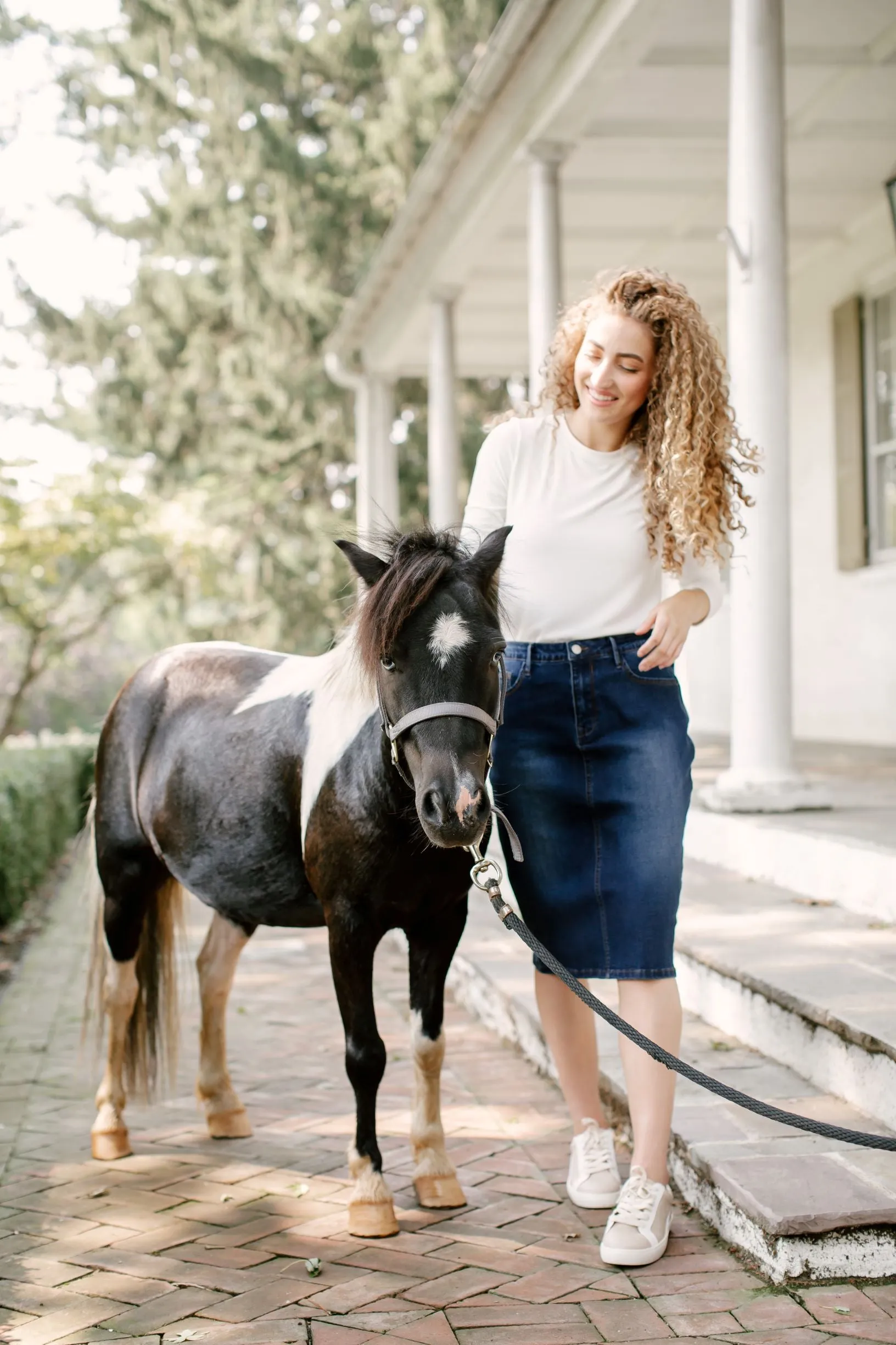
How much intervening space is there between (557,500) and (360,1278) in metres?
1.76

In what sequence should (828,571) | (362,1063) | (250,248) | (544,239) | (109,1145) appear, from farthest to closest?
1. (250,248)
2. (828,571)
3. (544,239)
4. (109,1145)
5. (362,1063)

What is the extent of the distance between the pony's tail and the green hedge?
4.67ft

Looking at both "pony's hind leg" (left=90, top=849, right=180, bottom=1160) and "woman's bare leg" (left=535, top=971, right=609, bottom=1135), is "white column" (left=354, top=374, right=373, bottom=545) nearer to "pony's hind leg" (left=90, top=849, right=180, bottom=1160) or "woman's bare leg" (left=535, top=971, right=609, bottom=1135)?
"pony's hind leg" (left=90, top=849, right=180, bottom=1160)

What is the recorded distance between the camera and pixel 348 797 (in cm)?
286

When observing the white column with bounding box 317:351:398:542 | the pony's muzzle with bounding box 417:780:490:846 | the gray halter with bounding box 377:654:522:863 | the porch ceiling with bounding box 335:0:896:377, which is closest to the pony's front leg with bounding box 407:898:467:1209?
the gray halter with bounding box 377:654:522:863

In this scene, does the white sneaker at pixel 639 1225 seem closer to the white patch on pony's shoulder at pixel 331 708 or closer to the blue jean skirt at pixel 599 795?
the blue jean skirt at pixel 599 795

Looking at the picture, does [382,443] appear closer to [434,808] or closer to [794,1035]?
[794,1035]

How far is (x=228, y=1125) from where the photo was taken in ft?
12.1

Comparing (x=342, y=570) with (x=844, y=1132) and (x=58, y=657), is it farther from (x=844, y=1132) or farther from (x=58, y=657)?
(x=844, y=1132)

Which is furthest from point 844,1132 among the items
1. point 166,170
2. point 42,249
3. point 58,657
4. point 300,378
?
point 42,249

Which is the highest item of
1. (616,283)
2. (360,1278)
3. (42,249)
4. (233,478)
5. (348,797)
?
(42,249)

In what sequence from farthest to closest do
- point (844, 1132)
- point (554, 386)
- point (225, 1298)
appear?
point (554, 386) → point (225, 1298) → point (844, 1132)

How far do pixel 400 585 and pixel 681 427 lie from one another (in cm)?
78

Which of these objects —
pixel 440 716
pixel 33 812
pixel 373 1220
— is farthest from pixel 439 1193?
pixel 33 812
